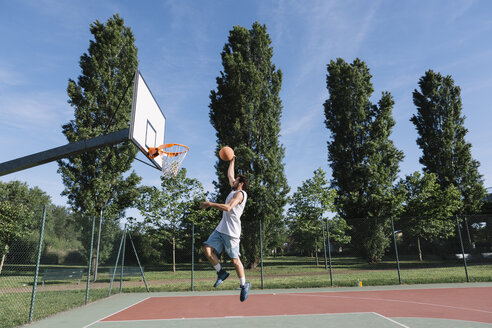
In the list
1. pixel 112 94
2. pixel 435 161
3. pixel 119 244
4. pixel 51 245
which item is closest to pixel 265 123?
pixel 112 94

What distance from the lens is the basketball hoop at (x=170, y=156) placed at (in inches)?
319

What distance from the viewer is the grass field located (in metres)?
8.56

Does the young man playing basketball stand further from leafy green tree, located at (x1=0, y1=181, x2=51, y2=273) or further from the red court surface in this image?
leafy green tree, located at (x1=0, y1=181, x2=51, y2=273)

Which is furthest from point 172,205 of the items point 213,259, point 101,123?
point 213,259

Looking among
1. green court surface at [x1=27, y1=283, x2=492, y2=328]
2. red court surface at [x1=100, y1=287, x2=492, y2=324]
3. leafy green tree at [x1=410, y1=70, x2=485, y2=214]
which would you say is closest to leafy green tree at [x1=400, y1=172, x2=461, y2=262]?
leafy green tree at [x1=410, y1=70, x2=485, y2=214]

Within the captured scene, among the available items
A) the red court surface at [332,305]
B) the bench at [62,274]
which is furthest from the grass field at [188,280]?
the red court surface at [332,305]

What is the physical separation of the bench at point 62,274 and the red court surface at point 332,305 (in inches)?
133

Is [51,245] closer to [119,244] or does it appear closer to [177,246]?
[119,244]

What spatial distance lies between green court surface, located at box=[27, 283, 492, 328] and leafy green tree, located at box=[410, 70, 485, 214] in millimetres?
18626

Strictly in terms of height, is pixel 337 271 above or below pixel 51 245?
below

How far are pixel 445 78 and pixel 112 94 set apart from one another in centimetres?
3033

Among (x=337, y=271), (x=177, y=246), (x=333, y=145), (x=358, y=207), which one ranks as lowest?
(x=337, y=271)

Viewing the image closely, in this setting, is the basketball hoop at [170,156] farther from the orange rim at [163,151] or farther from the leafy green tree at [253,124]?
the leafy green tree at [253,124]

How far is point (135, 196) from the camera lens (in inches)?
829
